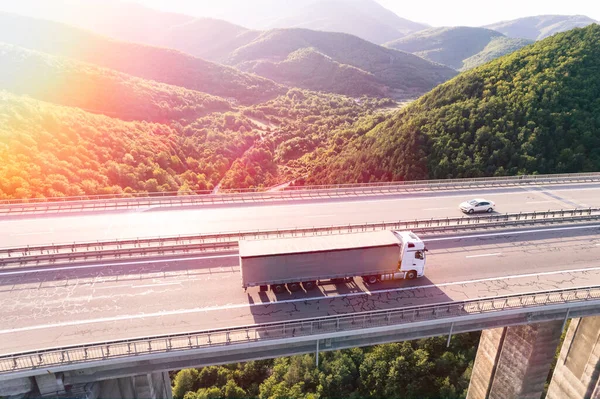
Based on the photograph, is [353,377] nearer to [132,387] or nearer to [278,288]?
[278,288]

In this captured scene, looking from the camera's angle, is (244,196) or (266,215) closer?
(266,215)

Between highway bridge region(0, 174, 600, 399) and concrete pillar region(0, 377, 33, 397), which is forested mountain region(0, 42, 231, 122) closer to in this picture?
highway bridge region(0, 174, 600, 399)

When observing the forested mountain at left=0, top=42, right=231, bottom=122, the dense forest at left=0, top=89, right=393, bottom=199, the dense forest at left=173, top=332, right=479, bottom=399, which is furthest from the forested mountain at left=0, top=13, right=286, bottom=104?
the dense forest at left=173, top=332, right=479, bottom=399

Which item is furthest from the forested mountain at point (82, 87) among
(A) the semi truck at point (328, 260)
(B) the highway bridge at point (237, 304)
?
(A) the semi truck at point (328, 260)

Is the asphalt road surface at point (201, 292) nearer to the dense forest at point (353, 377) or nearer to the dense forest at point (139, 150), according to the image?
the dense forest at point (353, 377)

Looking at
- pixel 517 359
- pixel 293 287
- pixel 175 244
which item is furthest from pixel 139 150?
pixel 517 359

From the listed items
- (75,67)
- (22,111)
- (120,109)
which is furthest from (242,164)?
(75,67)

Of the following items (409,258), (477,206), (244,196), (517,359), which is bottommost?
(517,359)
